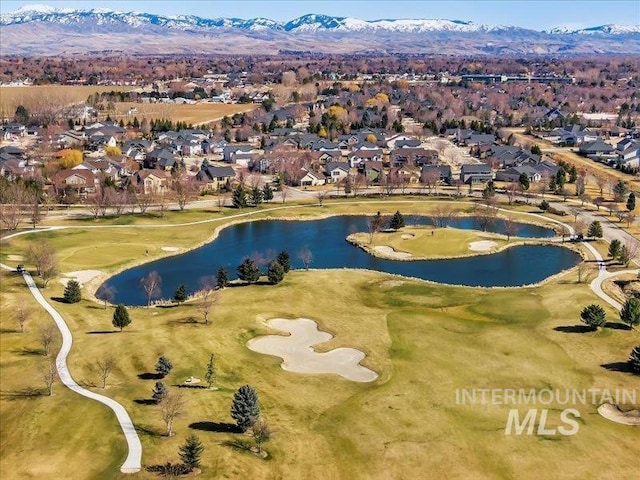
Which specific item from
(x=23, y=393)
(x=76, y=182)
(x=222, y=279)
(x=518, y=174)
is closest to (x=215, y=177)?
(x=76, y=182)

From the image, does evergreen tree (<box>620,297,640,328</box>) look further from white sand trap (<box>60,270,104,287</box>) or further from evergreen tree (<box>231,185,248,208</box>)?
evergreen tree (<box>231,185,248,208</box>)

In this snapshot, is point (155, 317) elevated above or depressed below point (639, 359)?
below

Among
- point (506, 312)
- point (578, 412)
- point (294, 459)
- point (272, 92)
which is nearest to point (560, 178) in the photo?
point (506, 312)

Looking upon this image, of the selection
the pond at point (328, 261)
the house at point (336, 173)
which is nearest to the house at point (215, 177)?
the house at point (336, 173)

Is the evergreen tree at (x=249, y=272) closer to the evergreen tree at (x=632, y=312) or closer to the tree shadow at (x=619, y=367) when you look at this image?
the tree shadow at (x=619, y=367)

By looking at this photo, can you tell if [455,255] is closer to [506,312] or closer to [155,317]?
[506,312]

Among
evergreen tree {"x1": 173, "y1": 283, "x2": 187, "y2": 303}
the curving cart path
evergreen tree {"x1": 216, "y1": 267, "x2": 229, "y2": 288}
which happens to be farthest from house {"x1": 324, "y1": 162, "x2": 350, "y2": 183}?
the curving cart path
